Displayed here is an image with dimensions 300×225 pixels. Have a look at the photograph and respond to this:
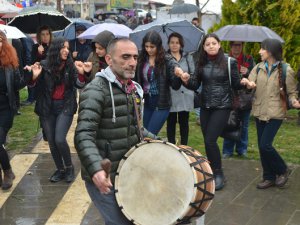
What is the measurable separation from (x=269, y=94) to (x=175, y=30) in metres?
2.81

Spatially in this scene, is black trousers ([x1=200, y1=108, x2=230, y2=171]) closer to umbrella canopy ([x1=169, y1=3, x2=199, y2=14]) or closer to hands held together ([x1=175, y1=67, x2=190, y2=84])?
hands held together ([x1=175, y1=67, x2=190, y2=84])

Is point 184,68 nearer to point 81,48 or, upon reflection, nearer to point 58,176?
point 58,176

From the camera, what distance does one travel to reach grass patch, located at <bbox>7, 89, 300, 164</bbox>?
7.52 m

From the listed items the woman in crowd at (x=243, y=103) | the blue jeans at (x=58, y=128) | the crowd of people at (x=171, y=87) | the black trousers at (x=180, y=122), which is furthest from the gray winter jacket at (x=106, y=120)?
the woman in crowd at (x=243, y=103)

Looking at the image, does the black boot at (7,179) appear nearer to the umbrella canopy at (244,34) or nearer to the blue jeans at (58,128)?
the blue jeans at (58,128)

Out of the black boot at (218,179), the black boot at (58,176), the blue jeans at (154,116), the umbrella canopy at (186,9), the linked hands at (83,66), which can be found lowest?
the black boot at (58,176)

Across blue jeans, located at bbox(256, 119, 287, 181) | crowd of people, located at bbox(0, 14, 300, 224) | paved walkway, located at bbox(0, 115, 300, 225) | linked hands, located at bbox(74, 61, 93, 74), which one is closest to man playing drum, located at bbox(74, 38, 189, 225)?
crowd of people, located at bbox(0, 14, 300, 224)

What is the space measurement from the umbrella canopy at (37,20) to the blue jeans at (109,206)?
6804mm

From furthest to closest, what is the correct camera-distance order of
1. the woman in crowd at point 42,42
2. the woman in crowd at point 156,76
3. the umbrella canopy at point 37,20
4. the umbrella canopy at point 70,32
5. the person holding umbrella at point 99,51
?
1. the umbrella canopy at point 70,32
2. the umbrella canopy at point 37,20
3. the woman in crowd at point 42,42
4. the woman in crowd at point 156,76
5. the person holding umbrella at point 99,51

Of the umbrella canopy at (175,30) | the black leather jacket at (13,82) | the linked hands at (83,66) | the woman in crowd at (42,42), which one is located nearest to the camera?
the linked hands at (83,66)

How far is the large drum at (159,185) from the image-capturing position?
10.8ft

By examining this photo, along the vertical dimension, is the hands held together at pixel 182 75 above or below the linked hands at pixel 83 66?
below

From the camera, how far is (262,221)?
16.3ft

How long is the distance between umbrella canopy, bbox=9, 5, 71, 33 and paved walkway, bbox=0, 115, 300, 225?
13.3 ft
